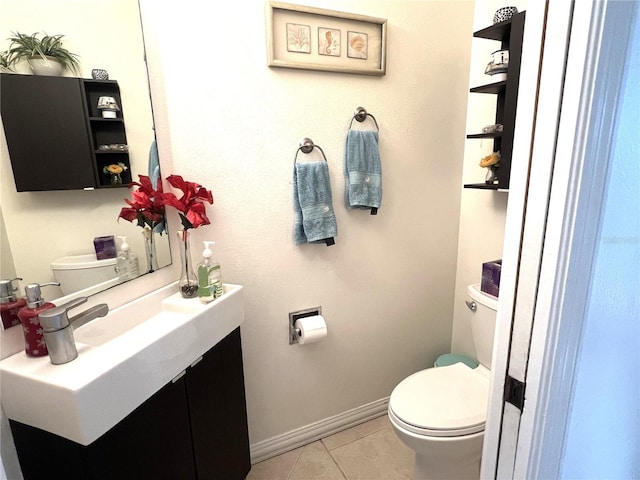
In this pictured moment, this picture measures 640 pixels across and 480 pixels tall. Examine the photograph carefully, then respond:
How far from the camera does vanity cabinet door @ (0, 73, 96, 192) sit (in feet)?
2.79

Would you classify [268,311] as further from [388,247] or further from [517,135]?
[517,135]

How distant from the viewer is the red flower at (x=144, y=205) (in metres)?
1.18

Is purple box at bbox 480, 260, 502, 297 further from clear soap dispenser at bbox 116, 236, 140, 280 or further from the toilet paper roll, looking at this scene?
clear soap dispenser at bbox 116, 236, 140, 280

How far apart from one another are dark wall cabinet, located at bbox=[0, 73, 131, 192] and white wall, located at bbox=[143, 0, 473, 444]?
10.1 inches

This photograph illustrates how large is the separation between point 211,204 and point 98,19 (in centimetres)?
67

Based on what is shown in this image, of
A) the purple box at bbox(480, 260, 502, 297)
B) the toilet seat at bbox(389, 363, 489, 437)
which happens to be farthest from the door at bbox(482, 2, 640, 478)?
the purple box at bbox(480, 260, 502, 297)

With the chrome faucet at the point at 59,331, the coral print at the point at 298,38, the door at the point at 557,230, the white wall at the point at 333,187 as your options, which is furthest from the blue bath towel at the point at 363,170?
the chrome faucet at the point at 59,331

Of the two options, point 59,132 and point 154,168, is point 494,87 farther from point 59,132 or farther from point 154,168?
point 59,132

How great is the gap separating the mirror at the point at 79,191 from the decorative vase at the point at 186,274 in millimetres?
88

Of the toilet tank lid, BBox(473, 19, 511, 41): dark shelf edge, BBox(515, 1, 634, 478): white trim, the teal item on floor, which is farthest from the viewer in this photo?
the teal item on floor

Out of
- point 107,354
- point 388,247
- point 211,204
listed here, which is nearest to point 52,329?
point 107,354

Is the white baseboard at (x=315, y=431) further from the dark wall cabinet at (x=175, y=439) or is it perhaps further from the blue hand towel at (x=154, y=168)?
the blue hand towel at (x=154, y=168)

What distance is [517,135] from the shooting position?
62cm

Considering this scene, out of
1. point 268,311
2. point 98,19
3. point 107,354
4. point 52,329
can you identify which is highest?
point 98,19
